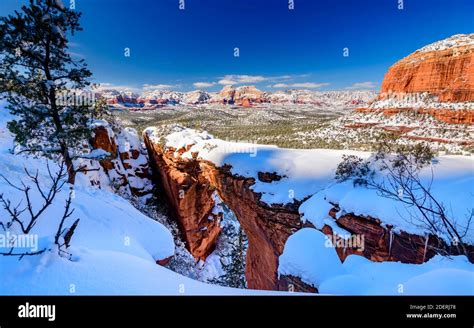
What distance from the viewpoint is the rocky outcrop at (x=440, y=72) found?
32.5m

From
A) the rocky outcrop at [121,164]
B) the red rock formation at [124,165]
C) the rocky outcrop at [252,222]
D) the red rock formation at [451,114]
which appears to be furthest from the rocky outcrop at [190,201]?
the red rock formation at [451,114]

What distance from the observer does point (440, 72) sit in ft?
117

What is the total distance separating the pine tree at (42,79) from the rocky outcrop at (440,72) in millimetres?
45125

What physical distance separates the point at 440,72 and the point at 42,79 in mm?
50648

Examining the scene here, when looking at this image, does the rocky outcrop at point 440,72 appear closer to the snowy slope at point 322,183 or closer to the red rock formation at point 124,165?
the snowy slope at point 322,183

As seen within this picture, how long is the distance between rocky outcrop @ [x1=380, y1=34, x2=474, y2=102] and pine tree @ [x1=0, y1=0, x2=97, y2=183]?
4512cm

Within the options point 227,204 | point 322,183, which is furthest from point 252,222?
point 322,183

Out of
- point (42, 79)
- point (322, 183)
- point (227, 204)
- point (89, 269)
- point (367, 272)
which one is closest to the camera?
point (89, 269)

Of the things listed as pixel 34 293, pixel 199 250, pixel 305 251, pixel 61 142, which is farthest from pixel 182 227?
pixel 34 293

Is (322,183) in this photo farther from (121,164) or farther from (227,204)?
(121,164)

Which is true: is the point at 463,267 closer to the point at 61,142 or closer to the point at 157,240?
the point at 157,240
